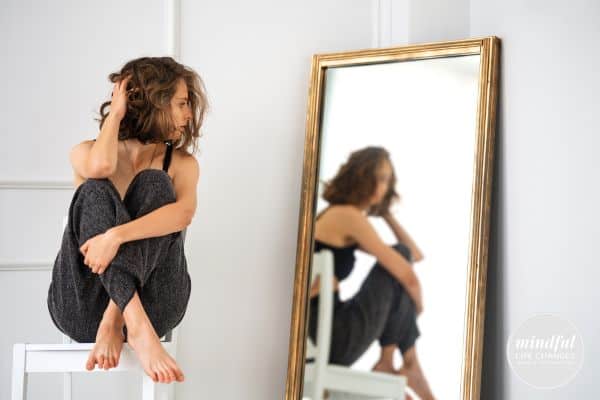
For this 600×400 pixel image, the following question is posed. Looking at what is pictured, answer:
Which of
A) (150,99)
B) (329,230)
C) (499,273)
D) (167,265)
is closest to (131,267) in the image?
(167,265)

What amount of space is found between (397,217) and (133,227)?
3.24 feet

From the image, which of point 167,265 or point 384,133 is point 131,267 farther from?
point 384,133

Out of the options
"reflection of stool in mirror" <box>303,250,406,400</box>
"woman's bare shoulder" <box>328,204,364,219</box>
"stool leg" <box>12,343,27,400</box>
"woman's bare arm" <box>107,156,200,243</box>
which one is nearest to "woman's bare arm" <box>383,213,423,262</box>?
"woman's bare shoulder" <box>328,204,364,219</box>

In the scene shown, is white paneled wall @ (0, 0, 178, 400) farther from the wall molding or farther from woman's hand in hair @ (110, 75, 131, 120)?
woman's hand in hair @ (110, 75, 131, 120)

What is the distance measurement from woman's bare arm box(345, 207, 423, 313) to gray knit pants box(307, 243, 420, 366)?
2cm

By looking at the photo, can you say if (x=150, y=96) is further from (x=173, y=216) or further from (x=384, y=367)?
(x=384, y=367)

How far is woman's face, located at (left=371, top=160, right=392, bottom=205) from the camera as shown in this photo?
2.77 m

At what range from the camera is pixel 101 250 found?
79.2 inches

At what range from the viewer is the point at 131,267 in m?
2.04

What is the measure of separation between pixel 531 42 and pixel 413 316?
0.91 m

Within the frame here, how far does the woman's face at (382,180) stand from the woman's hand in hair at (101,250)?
1021 millimetres

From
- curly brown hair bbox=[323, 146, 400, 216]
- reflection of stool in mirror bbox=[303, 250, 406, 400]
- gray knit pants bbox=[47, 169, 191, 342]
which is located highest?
curly brown hair bbox=[323, 146, 400, 216]

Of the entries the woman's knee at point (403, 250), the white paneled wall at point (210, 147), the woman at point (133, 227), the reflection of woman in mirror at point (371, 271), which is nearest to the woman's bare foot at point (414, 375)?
the reflection of woman in mirror at point (371, 271)

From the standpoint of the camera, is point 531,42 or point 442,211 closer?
point 531,42
